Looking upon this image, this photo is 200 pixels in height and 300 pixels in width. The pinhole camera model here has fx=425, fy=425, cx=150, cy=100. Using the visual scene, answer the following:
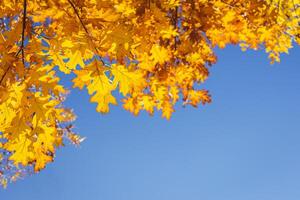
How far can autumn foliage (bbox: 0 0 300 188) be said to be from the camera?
259 centimetres

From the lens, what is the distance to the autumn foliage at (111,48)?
8.50 ft

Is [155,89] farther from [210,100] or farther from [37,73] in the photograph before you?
[37,73]

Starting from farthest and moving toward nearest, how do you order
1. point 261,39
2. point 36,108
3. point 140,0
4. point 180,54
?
point 261,39
point 180,54
point 140,0
point 36,108

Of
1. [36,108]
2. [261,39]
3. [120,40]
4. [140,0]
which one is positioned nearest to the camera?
[36,108]

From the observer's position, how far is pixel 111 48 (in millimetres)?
2707

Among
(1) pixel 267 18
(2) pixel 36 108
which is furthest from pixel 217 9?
(2) pixel 36 108

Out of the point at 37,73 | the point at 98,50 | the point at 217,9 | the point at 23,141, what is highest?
the point at 217,9

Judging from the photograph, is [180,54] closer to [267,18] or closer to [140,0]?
[267,18]

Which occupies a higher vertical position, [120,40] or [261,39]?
[261,39]

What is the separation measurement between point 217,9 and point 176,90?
1.51 metres

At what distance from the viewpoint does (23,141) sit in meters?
2.63

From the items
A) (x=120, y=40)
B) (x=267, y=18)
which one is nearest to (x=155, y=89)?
(x=267, y=18)

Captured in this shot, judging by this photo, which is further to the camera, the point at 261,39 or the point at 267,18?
the point at 261,39

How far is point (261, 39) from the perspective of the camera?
8.05 meters
